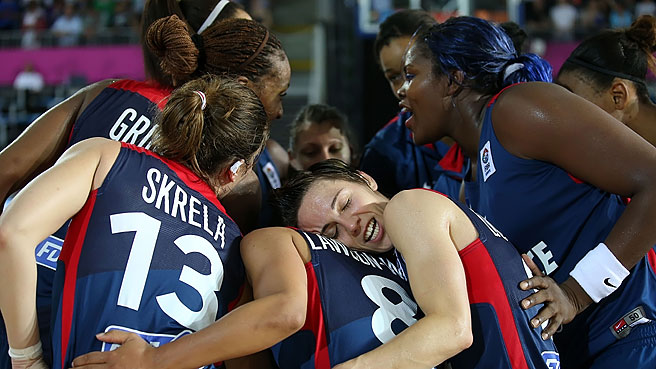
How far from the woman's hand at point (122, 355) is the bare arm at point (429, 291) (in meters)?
0.53

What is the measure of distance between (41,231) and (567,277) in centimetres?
170

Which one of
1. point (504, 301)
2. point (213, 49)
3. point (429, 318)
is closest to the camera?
point (429, 318)

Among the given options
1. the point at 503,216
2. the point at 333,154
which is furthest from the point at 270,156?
the point at 503,216

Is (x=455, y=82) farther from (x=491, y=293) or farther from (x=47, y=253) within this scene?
(x=47, y=253)

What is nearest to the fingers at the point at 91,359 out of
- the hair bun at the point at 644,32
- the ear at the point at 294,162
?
the ear at the point at 294,162

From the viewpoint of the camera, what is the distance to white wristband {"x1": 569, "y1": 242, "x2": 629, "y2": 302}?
7.21 feet

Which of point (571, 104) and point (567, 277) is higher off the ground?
point (571, 104)

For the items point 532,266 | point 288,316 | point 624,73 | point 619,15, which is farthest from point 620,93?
point 619,15

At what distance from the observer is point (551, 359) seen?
2133 millimetres

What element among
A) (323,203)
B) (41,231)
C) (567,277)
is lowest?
(567,277)

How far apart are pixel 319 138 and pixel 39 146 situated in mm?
1770

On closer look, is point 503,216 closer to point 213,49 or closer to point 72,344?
point 213,49

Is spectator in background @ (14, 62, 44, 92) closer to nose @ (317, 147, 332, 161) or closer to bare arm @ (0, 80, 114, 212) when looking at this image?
nose @ (317, 147, 332, 161)

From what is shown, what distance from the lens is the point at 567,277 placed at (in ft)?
7.85
